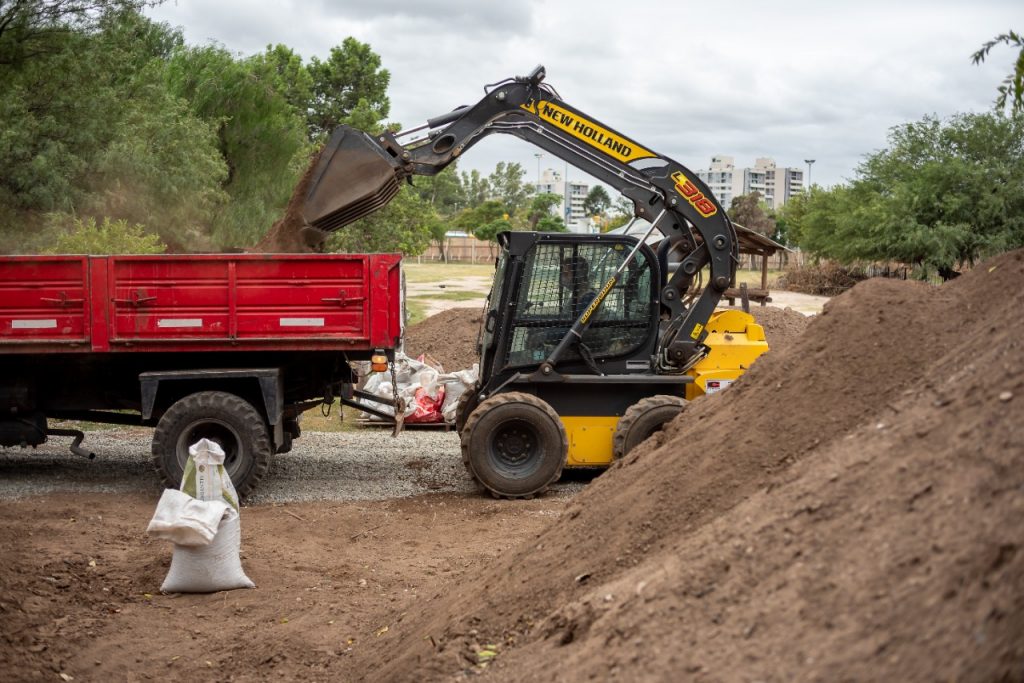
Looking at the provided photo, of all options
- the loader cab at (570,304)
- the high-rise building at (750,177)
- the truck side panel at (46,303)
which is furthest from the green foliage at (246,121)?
the high-rise building at (750,177)

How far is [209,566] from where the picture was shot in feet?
24.3

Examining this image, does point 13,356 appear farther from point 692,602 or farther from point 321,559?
point 692,602

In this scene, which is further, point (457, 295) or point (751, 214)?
point (751, 214)

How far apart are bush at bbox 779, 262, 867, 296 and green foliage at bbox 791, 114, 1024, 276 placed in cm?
802

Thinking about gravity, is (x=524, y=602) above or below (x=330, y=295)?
below

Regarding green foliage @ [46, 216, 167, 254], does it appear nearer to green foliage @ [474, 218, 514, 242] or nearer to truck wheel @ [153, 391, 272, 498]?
truck wheel @ [153, 391, 272, 498]

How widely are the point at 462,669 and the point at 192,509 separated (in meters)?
3.03

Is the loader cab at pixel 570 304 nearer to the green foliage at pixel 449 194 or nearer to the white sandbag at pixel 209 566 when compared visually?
the white sandbag at pixel 209 566

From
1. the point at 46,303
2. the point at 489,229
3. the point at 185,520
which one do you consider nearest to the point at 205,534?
the point at 185,520

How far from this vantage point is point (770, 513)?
13.9 ft

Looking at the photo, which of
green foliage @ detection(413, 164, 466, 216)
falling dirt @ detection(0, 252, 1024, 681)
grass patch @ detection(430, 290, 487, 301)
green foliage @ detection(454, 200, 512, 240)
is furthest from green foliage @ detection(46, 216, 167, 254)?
green foliage @ detection(413, 164, 466, 216)

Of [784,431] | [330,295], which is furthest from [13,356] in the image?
[784,431]

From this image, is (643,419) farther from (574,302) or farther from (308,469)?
(308,469)

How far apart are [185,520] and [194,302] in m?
3.60
